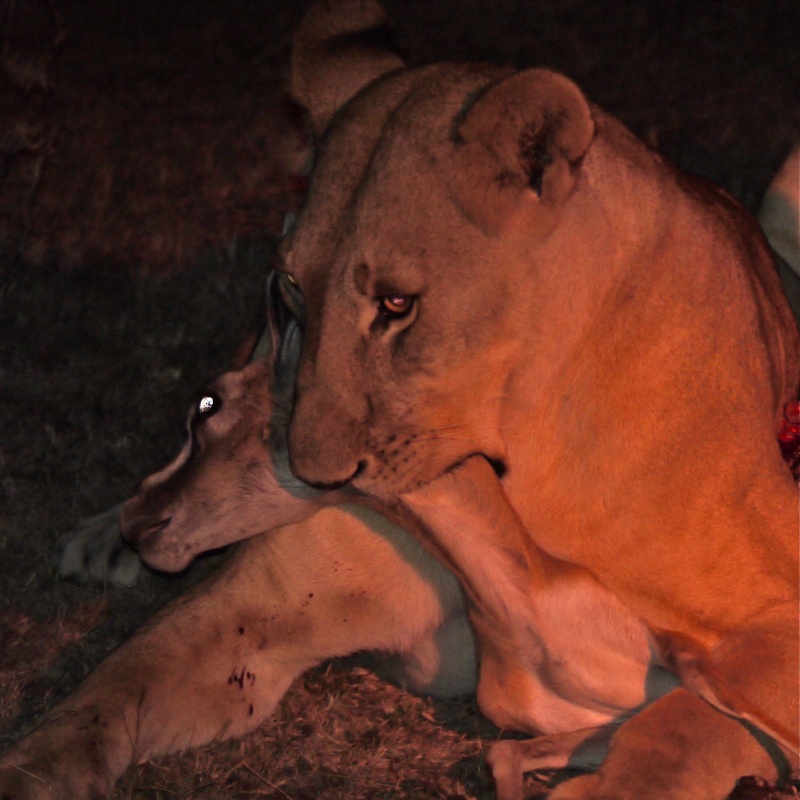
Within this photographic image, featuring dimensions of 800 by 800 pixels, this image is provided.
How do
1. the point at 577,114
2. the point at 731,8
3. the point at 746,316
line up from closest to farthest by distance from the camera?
the point at 577,114 → the point at 746,316 → the point at 731,8

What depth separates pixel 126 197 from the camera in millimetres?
4164

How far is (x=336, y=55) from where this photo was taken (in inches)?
89.7

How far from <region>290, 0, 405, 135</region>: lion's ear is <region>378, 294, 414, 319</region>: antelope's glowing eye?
1.71 feet

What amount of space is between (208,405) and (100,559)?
0.80 metres

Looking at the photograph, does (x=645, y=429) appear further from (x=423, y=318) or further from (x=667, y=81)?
(x=667, y=81)

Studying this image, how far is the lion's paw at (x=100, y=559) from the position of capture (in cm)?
284

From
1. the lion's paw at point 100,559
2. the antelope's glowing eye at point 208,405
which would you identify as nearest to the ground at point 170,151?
the lion's paw at point 100,559

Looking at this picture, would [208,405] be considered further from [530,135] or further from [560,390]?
[530,135]

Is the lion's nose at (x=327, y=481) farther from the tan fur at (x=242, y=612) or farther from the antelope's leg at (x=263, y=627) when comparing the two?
the antelope's leg at (x=263, y=627)

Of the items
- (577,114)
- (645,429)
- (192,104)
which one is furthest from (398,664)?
(192,104)

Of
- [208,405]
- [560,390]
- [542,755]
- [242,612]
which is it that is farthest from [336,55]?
[542,755]

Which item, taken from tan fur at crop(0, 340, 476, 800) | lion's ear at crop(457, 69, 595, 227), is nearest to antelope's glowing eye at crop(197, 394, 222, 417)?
tan fur at crop(0, 340, 476, 800)

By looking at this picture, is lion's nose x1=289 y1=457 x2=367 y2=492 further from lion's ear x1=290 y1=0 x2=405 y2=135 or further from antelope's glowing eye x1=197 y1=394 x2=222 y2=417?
lion's ear x1=290 y1=0 x2=405 y2=135

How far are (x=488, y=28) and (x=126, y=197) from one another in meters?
1.25
